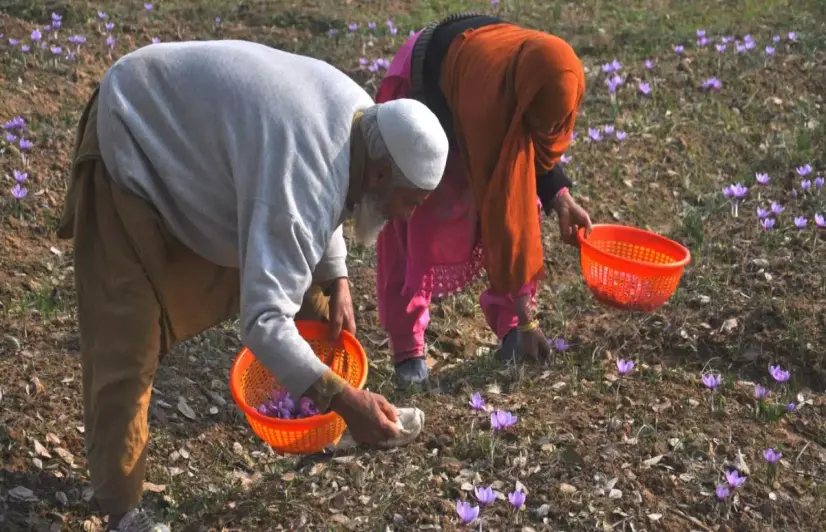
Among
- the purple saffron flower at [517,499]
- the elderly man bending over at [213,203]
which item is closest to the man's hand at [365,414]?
the elderly man bending over at [213,203]

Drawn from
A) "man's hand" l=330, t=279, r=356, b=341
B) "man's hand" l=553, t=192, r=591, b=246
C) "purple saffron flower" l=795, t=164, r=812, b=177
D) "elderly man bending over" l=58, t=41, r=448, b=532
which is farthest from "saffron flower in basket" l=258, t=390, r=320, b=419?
"purple saffron flower" l=795, t=164, r=812, b=177

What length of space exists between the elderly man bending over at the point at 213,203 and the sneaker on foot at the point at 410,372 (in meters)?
1.20

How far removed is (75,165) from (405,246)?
1.44 metres

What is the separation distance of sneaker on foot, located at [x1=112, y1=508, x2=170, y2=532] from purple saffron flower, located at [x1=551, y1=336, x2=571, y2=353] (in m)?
1.80

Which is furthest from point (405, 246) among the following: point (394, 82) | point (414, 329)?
point (394, 82)

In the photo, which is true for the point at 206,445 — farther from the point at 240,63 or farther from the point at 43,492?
the point at 240,63

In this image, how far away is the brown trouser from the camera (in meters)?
2.53

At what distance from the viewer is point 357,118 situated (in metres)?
2.38

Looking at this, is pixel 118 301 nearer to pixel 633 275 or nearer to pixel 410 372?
pixel 410 372

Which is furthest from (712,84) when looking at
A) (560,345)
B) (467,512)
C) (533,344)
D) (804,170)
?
(467,512)

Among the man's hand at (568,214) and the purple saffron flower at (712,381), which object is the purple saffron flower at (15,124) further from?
the purple saffron flower at (712,381)

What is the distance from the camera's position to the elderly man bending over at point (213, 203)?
7.23ft

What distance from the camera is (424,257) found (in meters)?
3.57

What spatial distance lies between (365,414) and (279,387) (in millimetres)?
894
